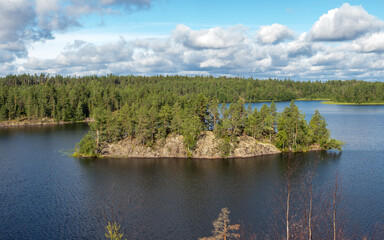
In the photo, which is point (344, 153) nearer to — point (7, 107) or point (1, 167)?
point (1, 167)

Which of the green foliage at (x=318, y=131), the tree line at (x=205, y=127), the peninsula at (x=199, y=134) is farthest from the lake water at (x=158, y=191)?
the tree line at (x=205, y=127)

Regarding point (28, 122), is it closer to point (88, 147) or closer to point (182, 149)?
point (88, 147)

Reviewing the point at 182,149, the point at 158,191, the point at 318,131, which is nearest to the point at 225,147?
the point at 182,149

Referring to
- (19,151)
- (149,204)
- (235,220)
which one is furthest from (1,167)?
(235,220)

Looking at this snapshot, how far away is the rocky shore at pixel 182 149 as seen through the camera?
91.2 metres

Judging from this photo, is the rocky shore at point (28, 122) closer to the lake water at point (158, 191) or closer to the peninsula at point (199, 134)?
the lake water at point (158, 191)

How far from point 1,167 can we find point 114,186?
40.8 m

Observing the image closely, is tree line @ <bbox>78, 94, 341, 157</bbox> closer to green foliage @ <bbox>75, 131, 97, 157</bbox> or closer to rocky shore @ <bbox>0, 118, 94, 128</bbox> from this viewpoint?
green foliage @ <bbox>75, 131, 97, 157</bbox>

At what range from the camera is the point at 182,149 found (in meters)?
92.2

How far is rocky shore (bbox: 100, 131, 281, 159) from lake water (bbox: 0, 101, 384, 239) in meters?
4.15

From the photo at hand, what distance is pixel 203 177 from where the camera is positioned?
7094 cm

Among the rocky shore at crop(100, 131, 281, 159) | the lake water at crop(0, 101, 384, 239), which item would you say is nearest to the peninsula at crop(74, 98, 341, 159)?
the rocky shore at crop(100, 131, 281, 159)

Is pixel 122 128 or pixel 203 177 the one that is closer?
pixel 203 177

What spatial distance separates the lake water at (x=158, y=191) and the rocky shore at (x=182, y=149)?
415 centimetres
